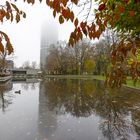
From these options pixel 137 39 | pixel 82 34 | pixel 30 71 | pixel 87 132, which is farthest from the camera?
pixel 30 71

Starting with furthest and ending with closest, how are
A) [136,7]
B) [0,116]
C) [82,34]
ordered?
[0,116], [136,7], [82,34]

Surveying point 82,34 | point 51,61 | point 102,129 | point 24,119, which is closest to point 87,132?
point 102,129

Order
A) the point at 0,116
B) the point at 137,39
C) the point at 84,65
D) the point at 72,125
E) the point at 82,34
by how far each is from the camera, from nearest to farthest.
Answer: the point at 82,34 < the point at 137,39 < the point at 72,125 < the point at 0,116 < the point at 84,65

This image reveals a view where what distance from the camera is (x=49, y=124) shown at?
11703mm

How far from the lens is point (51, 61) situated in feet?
361

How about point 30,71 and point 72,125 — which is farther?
point 30,71

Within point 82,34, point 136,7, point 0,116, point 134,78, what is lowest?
point 0,116

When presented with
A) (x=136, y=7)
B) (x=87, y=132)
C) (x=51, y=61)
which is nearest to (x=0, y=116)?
(x=87, y=132)

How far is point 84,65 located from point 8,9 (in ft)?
326

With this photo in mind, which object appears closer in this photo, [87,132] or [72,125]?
[87,132]

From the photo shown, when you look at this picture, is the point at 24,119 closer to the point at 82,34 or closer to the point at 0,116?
the point at 0,116

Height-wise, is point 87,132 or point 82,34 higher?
point 82,34

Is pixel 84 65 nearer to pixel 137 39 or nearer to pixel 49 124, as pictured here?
pixel 49 124

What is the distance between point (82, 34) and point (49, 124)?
9434 mm
